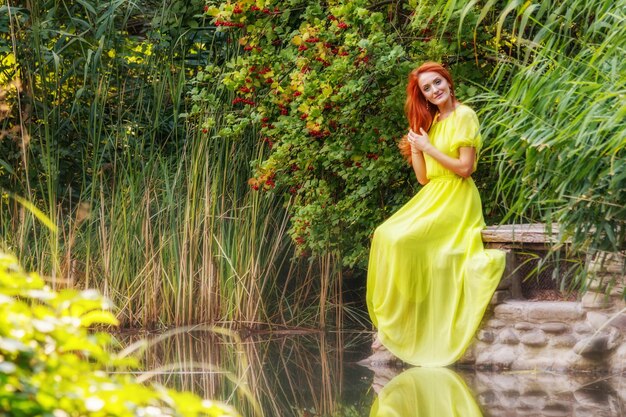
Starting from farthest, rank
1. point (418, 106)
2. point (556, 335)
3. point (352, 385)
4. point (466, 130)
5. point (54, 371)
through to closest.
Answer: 1. point (418, 106)
2. point (466, 130)
3. point (556, 335)
4. point (352, 385)
5. point (54, 371)

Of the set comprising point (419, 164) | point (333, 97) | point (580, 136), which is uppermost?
point (580, 136)

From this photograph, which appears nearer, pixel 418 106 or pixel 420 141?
pixel 420 141

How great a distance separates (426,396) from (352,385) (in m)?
0.58

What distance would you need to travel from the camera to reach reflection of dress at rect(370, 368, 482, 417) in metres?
4.55

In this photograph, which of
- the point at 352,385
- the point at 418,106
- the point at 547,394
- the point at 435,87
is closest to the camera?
the point at 547,394

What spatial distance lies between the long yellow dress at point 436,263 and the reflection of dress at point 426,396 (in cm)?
19

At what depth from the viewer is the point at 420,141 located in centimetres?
595

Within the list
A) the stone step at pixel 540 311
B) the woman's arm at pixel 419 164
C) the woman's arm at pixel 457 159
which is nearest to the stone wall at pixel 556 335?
the stone step at pixel 540 311

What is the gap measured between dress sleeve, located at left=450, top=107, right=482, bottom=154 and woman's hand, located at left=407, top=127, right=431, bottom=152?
5.4 inches

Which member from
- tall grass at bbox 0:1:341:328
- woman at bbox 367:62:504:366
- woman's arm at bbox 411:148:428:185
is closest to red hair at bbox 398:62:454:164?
woman at bbox 367:62:504:366

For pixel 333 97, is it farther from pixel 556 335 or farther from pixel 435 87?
pixel 556 335

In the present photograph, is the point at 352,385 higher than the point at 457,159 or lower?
lower

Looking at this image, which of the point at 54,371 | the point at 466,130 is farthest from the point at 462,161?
the point at 54,371

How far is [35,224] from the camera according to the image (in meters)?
7.81
